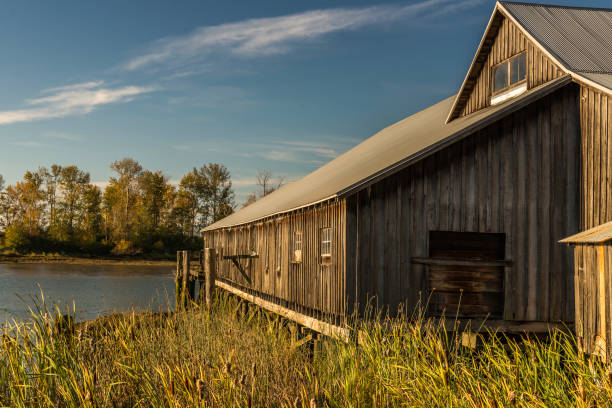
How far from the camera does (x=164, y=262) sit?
6925 centimetres

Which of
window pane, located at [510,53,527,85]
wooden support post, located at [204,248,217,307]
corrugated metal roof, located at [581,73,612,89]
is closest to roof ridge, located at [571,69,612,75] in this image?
corrugated metal roof, located at [581,73,612,89]

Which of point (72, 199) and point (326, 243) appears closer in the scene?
point (326, 243)

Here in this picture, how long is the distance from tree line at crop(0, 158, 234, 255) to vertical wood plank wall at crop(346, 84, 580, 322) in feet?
205

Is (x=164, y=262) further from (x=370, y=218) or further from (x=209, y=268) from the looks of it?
(x=370, y=218)

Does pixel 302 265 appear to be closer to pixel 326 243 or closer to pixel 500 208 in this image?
pixel 326 243

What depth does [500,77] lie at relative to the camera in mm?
14086

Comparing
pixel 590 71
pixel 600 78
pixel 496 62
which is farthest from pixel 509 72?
pixel 600 78

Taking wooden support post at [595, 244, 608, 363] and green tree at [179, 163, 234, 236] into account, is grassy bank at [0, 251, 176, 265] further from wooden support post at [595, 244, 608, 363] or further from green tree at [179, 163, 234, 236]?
wooden support post at [595, 244, 608, 363]

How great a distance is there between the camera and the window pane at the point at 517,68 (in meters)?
13.3

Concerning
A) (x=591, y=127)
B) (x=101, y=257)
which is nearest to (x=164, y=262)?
(x=101, y=257)

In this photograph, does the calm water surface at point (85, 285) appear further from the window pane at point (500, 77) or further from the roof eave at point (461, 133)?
the window pane at point (500, 77)

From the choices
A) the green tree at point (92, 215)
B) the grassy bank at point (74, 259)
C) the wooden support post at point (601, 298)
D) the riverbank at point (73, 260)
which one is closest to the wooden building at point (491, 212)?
the wooden support post at point (601, 298)

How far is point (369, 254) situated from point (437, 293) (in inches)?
68.3

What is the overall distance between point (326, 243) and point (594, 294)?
6.19 metres
